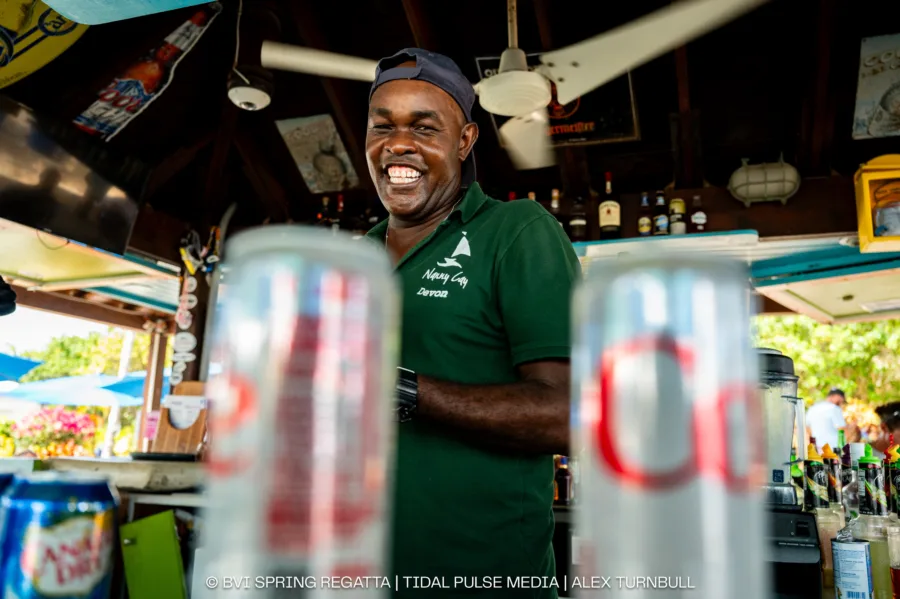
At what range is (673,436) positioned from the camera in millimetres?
334

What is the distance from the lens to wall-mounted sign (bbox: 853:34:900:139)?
3.76 meters

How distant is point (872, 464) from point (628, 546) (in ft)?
6.56

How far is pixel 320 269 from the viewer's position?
0.35 metres

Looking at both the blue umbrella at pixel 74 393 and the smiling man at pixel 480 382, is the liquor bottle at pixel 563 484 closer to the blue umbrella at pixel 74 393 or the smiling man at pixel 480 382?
the smiling man at pixel 480 382

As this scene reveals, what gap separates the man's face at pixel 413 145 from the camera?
115 cm

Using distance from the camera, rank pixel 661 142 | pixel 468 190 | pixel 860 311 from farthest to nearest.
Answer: pixel 860 311 → pixel 661 142 → pixel 468 190

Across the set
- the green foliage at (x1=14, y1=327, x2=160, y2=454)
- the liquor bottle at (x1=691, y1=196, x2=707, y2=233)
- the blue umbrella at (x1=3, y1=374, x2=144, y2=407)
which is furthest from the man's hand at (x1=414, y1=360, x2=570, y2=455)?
the green foliage at (x1=14, y1=327, x2=160, y2=454)

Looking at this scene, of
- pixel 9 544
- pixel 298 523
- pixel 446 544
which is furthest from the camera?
pixel 446 544

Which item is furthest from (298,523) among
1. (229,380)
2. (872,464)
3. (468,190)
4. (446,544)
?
(872,464)

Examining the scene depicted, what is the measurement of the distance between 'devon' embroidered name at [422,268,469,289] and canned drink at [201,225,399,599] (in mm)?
651

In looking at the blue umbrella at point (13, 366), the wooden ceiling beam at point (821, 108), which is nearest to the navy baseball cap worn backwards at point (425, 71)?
the wooden ceiling beam at point (821, 108)

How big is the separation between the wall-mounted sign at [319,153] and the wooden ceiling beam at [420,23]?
1.24 metres

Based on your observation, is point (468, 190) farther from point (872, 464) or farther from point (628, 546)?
point (872, 464)

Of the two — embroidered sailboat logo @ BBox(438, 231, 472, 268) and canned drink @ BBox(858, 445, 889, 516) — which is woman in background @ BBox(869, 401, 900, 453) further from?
embroidered sailboat logo @ BBox(438, 231, 472, 268)
